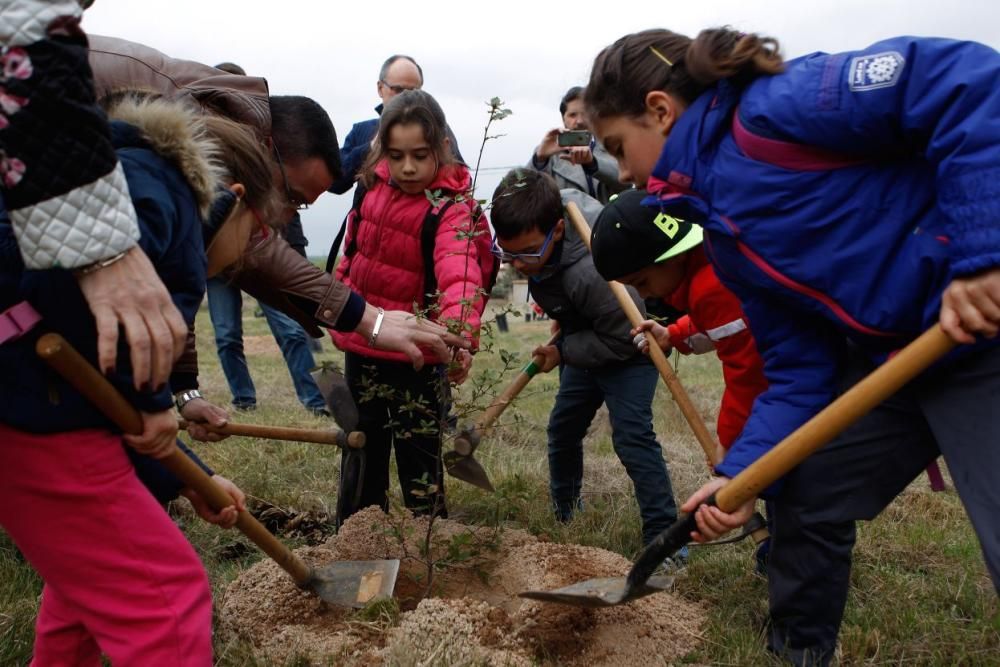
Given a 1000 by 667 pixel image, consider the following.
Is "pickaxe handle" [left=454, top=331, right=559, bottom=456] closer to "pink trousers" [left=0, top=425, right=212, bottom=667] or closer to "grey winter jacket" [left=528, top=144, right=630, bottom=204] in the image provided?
"grey winter jacket" [left=528, top=144, right=630, bottom=204]

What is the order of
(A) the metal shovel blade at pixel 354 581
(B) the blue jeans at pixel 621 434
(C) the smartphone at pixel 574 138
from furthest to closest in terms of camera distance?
(C) the smartphone at pixel 574 138 → (B) the blue jeans at pixel 621 434 → (A) the metal shovel blade at pixel 354 581

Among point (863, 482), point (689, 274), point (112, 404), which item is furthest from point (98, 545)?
point (689, 274)

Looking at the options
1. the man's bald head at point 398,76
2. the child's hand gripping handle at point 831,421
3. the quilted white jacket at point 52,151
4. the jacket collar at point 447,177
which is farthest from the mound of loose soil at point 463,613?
the man's bald head at point 398,76

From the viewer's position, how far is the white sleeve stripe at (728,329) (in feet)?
9.20

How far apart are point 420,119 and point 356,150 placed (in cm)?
131

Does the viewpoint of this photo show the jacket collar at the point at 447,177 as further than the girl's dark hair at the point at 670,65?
Yes

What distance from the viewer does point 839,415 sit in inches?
74.1

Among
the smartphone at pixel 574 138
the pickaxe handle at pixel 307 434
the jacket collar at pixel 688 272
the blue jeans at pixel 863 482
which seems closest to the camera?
the blue jeans at pixel 863 482

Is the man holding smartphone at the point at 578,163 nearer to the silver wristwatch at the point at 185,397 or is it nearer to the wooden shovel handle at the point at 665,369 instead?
the wooden shovel handle at the point at 665,369

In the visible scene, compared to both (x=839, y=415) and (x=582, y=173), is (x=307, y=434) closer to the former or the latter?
(x=839, y=415)

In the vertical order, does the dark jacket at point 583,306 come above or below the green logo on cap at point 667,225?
below

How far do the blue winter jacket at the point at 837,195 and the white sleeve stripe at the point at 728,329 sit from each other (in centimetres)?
54

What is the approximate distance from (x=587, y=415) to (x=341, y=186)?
4.99 feet

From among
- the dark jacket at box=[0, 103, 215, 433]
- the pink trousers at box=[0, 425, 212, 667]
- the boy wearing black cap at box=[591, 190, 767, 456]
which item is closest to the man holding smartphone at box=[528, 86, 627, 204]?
the boy wearing black cap at box=[591, 190, 767, 456]
